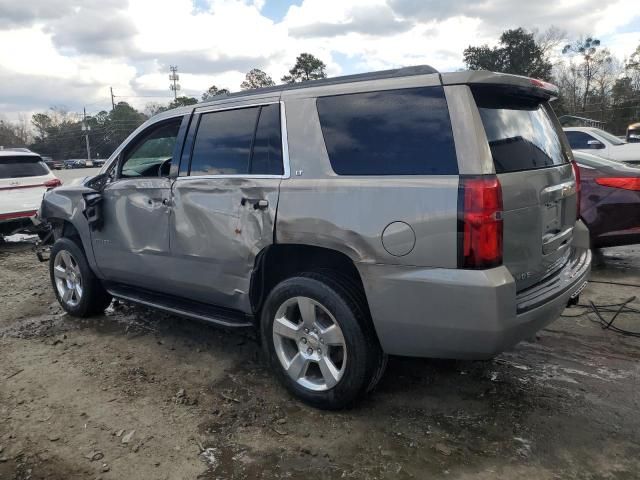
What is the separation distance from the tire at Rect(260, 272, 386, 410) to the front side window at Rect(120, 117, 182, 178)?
5.58ft

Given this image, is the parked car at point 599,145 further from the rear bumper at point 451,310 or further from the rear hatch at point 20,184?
the rear hatch at point 20,184

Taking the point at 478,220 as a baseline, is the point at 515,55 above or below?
above

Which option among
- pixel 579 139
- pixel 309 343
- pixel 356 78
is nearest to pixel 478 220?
pixel 356 78

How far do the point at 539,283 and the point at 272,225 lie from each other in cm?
164

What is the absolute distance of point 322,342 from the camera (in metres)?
3.16

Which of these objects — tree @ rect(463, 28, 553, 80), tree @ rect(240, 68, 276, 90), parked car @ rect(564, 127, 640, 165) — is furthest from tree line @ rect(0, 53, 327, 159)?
parked car @ rect(564, 127, 640, 165)

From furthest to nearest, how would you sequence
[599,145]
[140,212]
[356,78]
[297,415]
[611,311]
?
1. [599,145]
2. [611,311]
3. [140,212]
4. [297,415]
5. [356,78]

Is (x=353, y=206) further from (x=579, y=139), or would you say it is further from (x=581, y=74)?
(x=581, y=74)

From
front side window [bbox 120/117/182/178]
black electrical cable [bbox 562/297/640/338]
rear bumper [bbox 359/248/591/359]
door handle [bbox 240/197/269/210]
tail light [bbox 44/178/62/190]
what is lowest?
black electrical cable [bbox 562/297/640/338]

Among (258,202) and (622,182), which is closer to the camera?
(258,202)

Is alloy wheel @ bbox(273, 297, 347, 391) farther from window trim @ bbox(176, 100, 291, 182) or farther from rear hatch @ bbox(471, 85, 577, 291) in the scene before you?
rear hatch @ bbox(471, 85, 577, 291)

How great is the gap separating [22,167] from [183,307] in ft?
23.7

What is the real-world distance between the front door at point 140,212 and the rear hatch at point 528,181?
2.39m

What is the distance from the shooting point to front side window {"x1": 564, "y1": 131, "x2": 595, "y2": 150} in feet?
37.0
